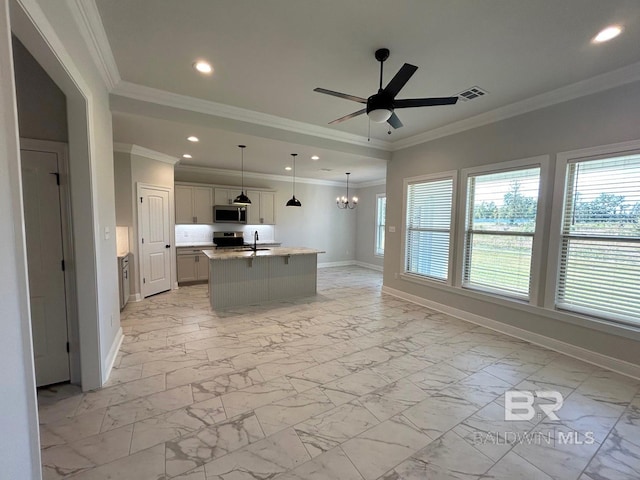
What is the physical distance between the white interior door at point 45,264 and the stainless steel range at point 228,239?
439 cm

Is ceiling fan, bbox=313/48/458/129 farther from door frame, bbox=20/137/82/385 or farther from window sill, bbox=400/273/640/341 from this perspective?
→ window sill, bbox=400/273/640/341

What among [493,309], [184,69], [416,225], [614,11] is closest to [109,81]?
[184,69]

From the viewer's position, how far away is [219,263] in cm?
450

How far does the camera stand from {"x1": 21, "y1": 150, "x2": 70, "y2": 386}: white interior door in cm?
227

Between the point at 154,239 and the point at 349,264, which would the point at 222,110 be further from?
the point at 349,264

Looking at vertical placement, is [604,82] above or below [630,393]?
above

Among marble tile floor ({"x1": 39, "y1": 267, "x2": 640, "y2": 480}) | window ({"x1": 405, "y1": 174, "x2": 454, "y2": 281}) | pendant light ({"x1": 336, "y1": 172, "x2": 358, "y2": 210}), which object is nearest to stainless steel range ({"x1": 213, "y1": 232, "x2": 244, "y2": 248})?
pendant light ({"x1": 336, "y1": 172, "x2": 358, "y2": 210})

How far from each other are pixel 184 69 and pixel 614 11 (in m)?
3.62

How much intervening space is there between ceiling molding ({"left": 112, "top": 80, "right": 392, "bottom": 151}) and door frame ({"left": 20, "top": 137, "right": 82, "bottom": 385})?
1256 millimetres

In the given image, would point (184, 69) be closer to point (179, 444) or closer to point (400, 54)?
point (400, 54)

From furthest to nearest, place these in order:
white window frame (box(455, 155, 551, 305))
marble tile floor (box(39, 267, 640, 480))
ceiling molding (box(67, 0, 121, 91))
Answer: white window frame (box(455, 155, 551, 305)) < ceiling molding (box(67, 0, 121, 91)) < marble tile floor (box(39, 267, 640, 480))

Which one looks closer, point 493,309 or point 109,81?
point 109,81

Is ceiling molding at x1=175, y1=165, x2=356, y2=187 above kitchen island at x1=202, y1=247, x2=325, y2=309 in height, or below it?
above

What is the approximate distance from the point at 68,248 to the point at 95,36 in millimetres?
1792
